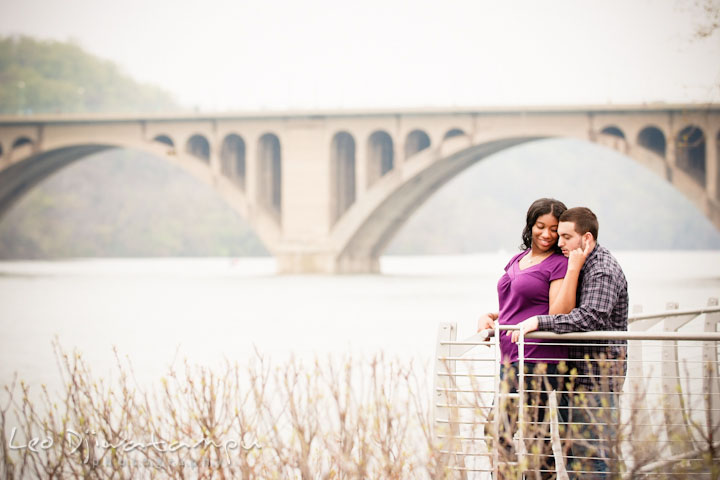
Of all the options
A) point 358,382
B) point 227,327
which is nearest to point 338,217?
point 227,327

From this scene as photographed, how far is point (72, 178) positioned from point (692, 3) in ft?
277

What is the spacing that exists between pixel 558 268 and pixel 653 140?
42.8 metres

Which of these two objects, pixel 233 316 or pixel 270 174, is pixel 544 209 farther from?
pixel 270 174

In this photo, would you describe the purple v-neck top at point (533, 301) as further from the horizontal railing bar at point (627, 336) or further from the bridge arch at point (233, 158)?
the bridge arch at point (233, 158)

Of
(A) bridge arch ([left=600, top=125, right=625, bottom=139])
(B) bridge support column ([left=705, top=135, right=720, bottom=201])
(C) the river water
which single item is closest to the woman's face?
(C) the river water

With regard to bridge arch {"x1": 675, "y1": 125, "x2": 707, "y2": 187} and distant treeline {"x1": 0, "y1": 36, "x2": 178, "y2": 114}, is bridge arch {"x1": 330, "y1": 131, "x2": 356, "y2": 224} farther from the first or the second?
distant treeline {"x1": 0, "y1": 36, "x2": 178, "y2": 114}

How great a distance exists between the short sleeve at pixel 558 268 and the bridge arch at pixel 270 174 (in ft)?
151

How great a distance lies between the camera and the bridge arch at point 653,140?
45594 mm

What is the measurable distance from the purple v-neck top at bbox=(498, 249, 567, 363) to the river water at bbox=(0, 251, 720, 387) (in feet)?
11.0

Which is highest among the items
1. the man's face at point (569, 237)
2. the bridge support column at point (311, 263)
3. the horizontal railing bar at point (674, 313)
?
the bridge support column at point (311, 263)

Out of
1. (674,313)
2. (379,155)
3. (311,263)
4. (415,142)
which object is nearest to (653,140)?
(415,142)

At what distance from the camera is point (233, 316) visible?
1043 inches

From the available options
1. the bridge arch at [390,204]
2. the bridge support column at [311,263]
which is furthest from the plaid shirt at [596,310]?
the bridge support column at [311,263]

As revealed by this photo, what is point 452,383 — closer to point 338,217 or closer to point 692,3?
point 692,3
